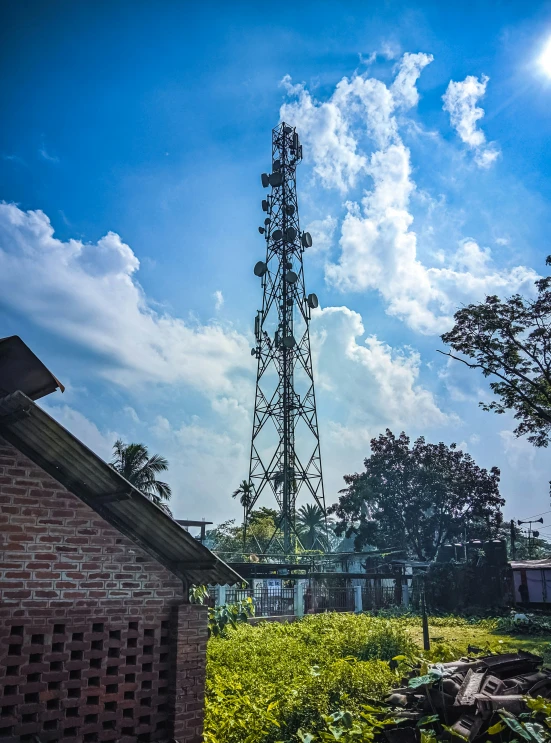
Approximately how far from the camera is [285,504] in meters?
26.3

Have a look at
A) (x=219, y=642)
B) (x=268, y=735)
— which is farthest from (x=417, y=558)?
(x=268, y=735)

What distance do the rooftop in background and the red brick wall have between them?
1.82 feet

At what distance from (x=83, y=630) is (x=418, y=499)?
27.8 metres

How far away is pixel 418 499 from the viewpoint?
30.7 meters

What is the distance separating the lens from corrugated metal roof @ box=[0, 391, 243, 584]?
4.77 meters

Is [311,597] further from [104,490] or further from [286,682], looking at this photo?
[104,490]

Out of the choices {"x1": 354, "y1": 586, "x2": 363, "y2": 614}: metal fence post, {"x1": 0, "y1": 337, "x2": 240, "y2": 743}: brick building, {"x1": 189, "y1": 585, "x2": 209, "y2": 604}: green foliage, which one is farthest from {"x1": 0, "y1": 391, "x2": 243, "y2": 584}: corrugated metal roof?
{"x1": 354, "y1": 586, "x2": 363, "y2": 614}: metal fence post

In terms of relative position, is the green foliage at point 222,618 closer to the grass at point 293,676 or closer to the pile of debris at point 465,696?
the grass at point 293,676

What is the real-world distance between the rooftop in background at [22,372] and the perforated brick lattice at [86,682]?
1.98 metres

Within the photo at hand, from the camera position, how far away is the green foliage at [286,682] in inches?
261

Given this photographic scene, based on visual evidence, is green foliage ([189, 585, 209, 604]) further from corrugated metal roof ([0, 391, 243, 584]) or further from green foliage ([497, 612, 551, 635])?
green foliage ([497, 612, 551, 635])

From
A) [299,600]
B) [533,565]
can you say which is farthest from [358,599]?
[533,565]

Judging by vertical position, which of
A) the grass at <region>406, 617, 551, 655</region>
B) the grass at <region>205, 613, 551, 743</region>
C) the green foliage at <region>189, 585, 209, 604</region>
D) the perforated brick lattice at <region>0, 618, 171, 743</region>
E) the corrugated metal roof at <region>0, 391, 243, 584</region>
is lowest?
the grass at <region>406, 617, 551, 655</region>

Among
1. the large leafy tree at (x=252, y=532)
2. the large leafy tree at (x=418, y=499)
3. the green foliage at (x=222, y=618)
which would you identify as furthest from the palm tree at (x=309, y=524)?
the green foliage at (x=222, y=618)
